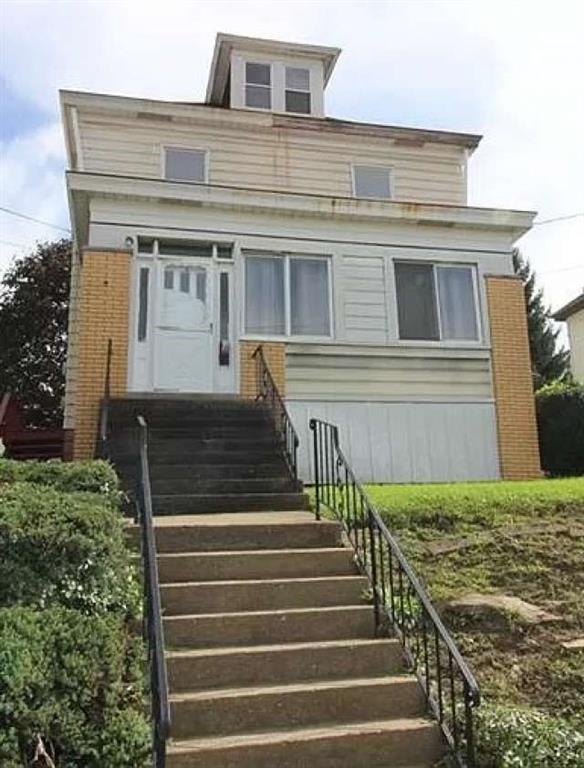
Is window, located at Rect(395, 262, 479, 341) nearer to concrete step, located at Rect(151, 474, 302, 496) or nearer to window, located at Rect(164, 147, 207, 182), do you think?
concrete step, located at Rect(151, 474, 302, 496)

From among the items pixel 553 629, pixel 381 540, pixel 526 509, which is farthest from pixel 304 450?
pixel 553 629

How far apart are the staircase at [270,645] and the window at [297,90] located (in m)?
10.9

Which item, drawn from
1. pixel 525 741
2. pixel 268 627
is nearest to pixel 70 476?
pixel 268 627

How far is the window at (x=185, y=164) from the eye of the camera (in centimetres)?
1533

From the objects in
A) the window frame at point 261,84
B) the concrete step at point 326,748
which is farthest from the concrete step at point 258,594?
the window frame at point 261,84

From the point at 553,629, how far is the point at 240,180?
453 inches

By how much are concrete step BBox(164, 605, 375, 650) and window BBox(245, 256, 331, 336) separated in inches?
268

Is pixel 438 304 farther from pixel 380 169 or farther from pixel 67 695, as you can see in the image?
pixel 67 695

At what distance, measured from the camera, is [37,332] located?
23.8 meters

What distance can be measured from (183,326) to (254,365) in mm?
1299

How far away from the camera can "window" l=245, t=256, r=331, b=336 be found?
1228 cm

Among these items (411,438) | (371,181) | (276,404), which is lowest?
(411,438)

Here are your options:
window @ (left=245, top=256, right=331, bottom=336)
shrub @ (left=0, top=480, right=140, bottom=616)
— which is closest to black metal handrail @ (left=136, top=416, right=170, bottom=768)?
shrub @ (left=0, top=480, right=140, bottom=616)

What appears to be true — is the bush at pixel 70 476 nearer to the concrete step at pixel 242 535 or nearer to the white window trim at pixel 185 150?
the concrete step at pixel 242 535
